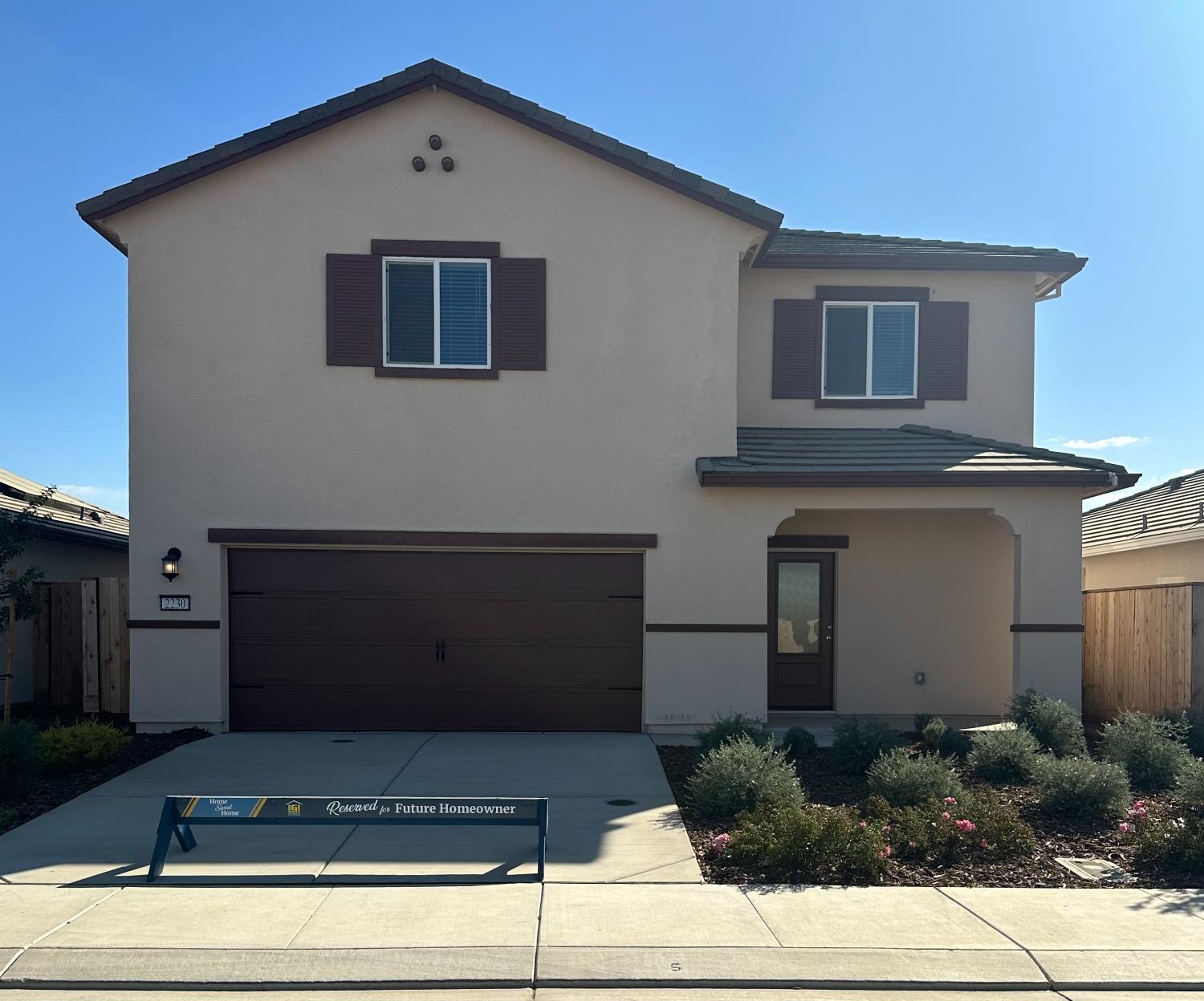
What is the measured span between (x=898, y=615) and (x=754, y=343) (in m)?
4.15

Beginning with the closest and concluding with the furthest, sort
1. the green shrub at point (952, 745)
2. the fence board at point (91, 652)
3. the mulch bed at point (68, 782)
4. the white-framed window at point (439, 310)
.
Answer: the mulch bed at point (68, 782) < the green shrub at point (952, 745) < the white-framed window at point (439, 310) < the fence board at point (91, 652)

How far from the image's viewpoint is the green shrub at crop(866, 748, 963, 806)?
785 cm

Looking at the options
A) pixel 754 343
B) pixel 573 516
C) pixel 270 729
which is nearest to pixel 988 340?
pixel 754 343

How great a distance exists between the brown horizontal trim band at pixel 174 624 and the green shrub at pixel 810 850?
280 inches

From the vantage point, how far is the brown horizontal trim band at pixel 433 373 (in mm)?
11289

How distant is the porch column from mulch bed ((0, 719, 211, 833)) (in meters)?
9.73

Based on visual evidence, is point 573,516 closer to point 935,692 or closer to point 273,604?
point 273,604

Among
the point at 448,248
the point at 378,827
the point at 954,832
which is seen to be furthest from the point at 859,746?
the point at 448,248

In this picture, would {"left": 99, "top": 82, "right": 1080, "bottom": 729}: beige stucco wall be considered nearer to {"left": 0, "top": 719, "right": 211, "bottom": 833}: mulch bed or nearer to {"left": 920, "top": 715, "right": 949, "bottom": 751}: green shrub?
{"left": 0, "top": 719, "right": 211, "bottom": 833}: mulch bed

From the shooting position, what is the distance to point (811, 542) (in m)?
12.9

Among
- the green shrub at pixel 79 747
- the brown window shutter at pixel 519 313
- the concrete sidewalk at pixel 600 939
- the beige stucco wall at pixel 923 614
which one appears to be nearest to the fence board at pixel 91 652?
the green shrub at pixel 79 747

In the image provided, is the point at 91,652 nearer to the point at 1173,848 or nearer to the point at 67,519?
the point at 67,519

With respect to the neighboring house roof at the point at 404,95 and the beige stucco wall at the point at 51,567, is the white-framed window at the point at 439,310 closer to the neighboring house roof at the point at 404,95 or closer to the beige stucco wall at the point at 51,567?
the neighboring house roof at the point at 404,95

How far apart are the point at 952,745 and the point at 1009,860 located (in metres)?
3.28
